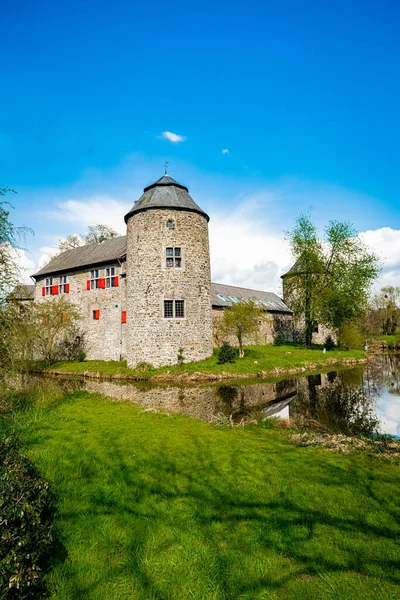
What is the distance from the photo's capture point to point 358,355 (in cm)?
2994

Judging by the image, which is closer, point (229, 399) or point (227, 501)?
point (227, 501)

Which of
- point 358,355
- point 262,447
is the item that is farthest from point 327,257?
point 262,447

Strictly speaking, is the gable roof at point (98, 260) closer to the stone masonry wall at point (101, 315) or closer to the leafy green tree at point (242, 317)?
the stone masonry wall at point (101, 315)

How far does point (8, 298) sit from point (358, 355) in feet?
95.7

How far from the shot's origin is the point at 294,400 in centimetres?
1323

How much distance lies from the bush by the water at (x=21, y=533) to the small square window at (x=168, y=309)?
16898 millimetres

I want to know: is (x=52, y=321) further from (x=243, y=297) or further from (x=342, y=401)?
(x=342, y=401)

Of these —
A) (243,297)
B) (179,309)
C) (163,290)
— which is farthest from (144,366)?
(243,297)

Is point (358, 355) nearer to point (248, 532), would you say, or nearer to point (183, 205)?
point (183, 205)

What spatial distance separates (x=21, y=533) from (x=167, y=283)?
1793 cm

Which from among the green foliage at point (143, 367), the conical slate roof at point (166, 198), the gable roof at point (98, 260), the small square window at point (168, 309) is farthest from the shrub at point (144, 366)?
the conical slate roof at point (166, 198)

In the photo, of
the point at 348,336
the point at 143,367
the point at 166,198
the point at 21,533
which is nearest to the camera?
the point at 21,533

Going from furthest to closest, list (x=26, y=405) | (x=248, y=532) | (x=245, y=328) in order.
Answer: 1. (x=245, y=328)
2. (x=26, y=405)
3. (x=248, y=532)

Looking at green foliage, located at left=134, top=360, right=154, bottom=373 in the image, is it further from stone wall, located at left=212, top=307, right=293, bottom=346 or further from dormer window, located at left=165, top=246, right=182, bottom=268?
stone wall, located at left=212, top=307, right=293, bottom=346
